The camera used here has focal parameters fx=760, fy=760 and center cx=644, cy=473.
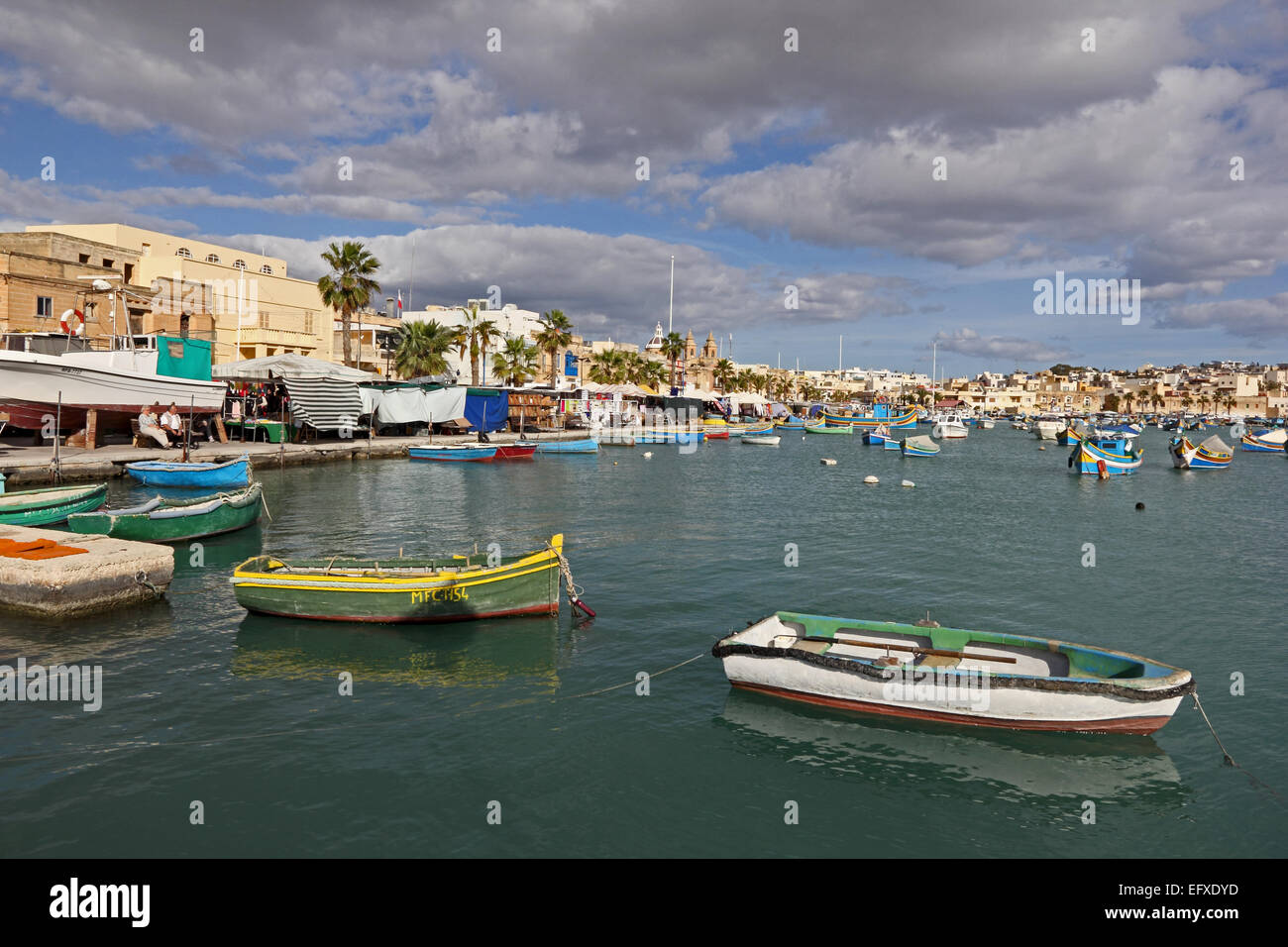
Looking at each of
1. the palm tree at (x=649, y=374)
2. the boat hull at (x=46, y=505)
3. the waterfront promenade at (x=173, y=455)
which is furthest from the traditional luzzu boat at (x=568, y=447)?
the palm tree at (x=649, y=374)

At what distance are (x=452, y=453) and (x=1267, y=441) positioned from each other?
112716mm

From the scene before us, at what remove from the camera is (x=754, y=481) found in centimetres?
5466

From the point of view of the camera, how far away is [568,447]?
66250 mm

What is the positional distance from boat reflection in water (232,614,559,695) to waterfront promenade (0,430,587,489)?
22.7m

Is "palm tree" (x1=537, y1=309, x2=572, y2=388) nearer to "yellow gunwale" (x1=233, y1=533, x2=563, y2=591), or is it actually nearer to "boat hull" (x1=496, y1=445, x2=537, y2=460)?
"boat hull" (x1=496, y1=445, x2=537, y2=460)

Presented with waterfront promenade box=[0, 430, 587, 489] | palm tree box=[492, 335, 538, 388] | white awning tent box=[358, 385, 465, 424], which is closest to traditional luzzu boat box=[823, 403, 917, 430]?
palm tree box=[492, 335, 538, 388]

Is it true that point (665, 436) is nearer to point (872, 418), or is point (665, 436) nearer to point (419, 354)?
point (419, 354)

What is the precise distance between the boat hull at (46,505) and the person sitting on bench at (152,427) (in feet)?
61.0

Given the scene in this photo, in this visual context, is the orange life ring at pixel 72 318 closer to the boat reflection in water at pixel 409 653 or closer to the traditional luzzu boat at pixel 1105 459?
the boat reflection in water at pixel 409 653

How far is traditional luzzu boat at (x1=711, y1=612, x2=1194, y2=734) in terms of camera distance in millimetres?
12688

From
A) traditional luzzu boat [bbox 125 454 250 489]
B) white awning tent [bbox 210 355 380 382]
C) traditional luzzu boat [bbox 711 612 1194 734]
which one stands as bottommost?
traditional luzzu boat [bbox 711 612 1194 734]

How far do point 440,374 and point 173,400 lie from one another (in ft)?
101

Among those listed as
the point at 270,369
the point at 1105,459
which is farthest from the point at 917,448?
the point at 270,369
